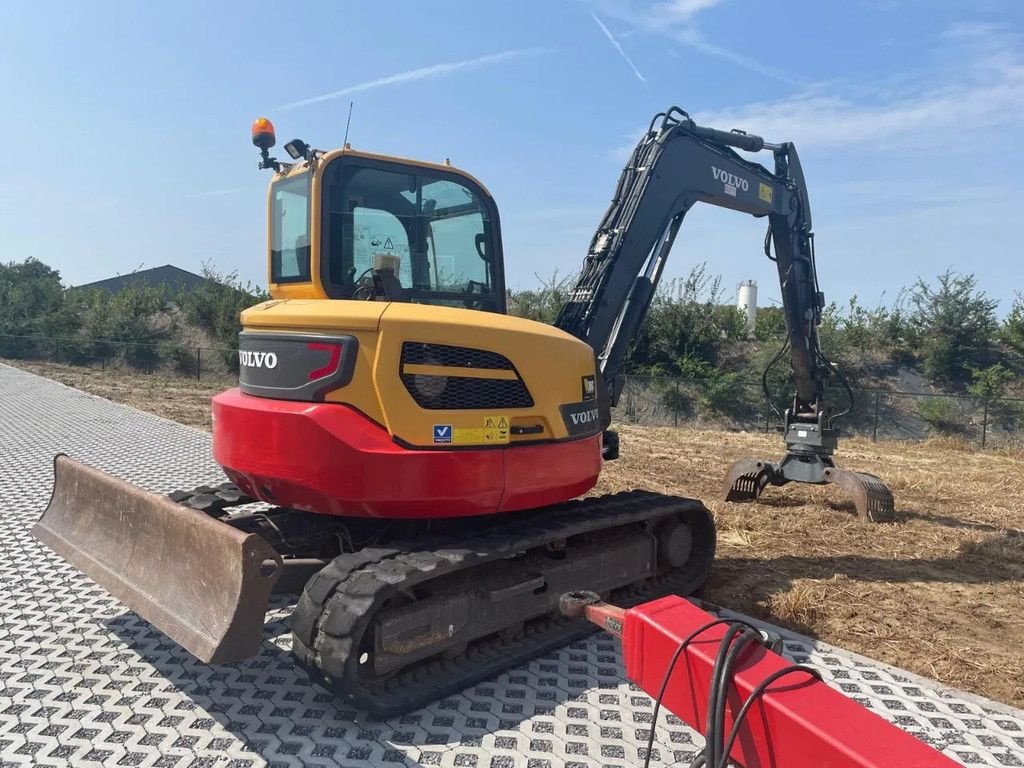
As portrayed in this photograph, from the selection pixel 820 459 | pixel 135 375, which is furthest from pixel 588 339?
pixel 135 375

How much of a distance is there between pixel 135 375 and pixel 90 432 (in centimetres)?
1541

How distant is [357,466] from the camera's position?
357 cm

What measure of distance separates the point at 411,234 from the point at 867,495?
5.45 m

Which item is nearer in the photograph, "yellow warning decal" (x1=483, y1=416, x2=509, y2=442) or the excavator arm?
"yellow warning decal" (x1=483, y1=416, x2=509, y2=442)

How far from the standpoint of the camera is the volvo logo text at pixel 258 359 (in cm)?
389

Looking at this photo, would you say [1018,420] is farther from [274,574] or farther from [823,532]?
[274,574]

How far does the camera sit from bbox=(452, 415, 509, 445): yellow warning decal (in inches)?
148

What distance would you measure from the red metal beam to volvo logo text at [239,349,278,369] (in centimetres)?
227

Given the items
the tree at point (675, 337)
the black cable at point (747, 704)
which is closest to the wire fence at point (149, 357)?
the tree at point (675, 337)

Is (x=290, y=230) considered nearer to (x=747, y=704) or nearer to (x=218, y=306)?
(x=747, y=704)

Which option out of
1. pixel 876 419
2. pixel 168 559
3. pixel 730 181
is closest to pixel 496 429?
Result: pixel 168 559

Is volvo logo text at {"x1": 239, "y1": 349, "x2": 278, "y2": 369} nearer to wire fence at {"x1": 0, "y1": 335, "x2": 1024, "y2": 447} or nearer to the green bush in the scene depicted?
wire fence at {"x1": 0, "y1": 335, "x2": 1024, "y2": 447}

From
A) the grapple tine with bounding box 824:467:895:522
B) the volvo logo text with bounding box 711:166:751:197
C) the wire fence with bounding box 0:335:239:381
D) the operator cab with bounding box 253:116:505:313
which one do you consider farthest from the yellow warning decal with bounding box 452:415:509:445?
the wire fence with bounding box 0:335:239:381

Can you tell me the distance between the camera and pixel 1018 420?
18.4 metres
